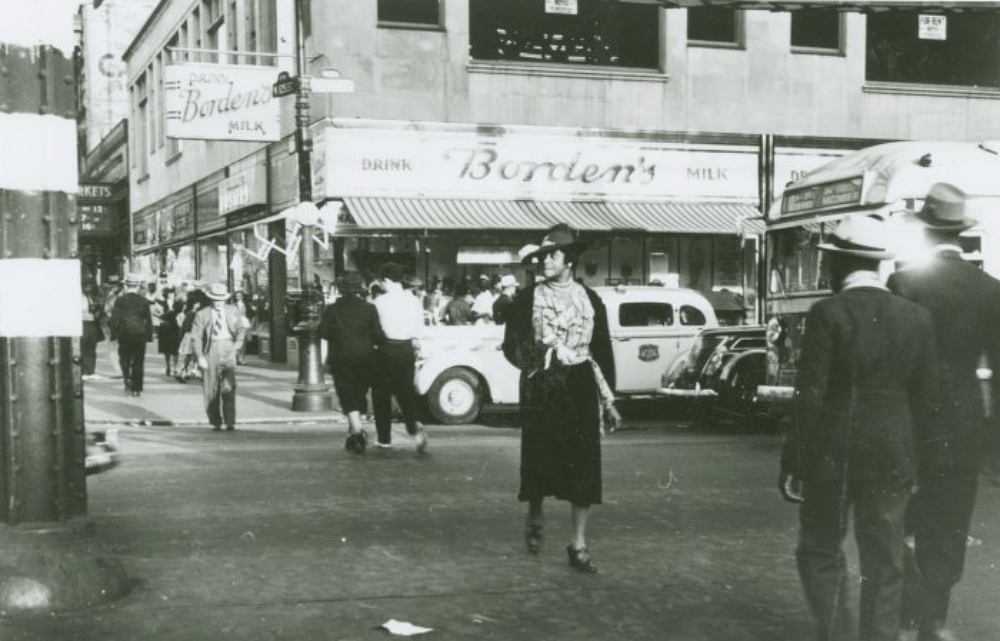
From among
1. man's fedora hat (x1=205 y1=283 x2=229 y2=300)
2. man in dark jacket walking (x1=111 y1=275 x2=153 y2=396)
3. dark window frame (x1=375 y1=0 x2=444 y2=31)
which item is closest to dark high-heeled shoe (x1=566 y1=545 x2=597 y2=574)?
man's fedora hat (x1=205 y1=283 x2=229 y2=300)

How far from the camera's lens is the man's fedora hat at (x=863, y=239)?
4629 mm

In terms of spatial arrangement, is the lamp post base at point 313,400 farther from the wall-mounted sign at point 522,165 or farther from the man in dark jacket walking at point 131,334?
the wall-mounted sign at point 522,165

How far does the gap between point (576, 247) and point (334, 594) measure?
231cm

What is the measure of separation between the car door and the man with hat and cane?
4779mm

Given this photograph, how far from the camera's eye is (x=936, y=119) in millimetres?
26734

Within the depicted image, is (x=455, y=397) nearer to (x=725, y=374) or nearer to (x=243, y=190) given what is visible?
(x=725, y=374)

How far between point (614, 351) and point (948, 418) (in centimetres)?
1057

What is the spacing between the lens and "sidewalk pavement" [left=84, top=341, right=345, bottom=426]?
15.4m

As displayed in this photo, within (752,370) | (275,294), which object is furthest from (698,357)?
(275,294)

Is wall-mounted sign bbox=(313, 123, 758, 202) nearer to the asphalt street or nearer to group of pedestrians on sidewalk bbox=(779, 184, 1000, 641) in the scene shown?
the asphalt street

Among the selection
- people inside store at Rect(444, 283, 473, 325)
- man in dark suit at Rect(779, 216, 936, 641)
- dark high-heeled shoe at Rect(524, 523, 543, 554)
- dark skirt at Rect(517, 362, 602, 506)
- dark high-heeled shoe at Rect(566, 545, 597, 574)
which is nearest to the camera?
man in dark suit at Rect(779, 216, 936, 641)

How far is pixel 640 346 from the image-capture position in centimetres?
1563

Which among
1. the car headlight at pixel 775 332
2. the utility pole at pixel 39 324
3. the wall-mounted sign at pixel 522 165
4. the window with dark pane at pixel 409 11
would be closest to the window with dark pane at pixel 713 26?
the wall-mounted sign at pixel 522 165

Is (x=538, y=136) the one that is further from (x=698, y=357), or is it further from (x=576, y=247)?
(x=576, y=247)
